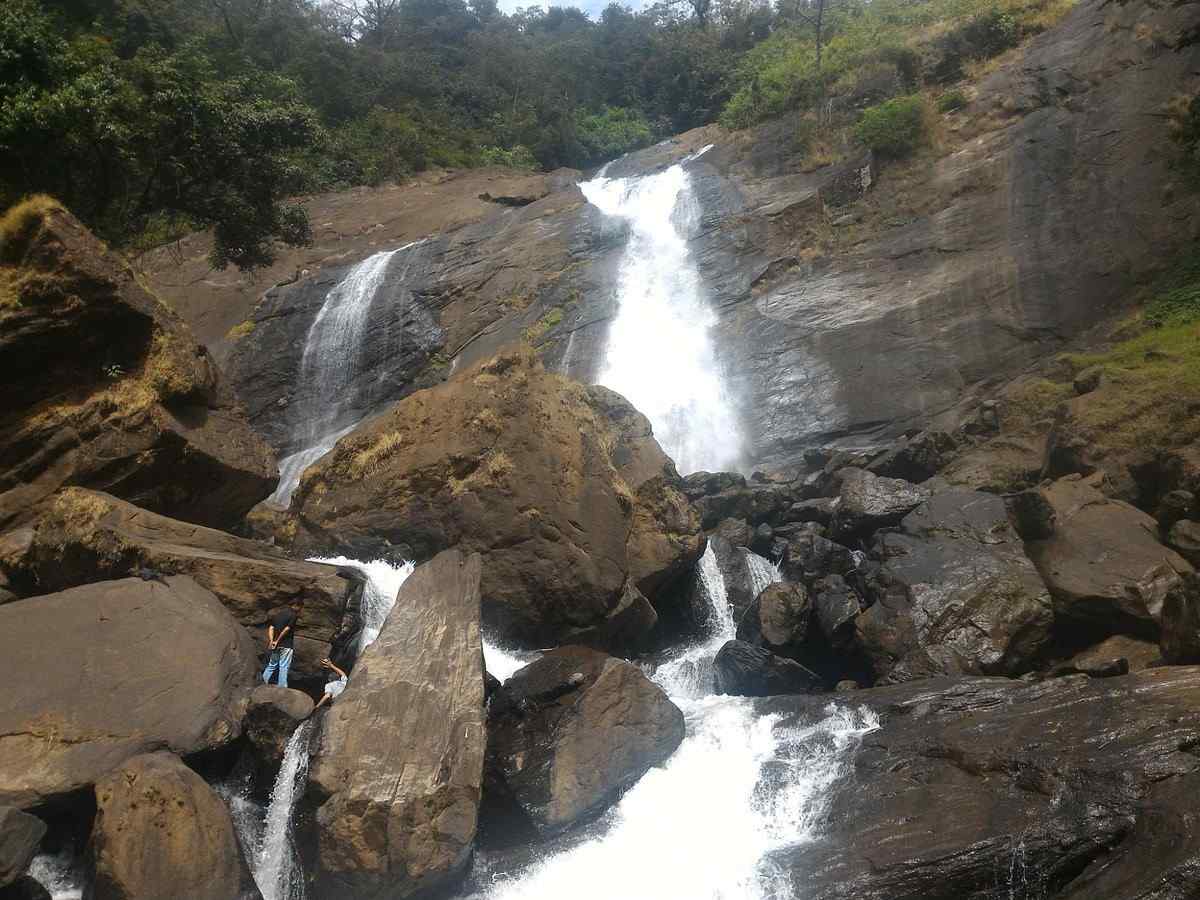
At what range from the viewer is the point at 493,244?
86.6 ft

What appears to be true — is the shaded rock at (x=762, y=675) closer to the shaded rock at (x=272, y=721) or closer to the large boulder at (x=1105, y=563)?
the large boulder at (x=1105, y=563)

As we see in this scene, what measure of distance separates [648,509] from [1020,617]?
5231mm

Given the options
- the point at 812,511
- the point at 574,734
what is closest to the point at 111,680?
the point at 574,734

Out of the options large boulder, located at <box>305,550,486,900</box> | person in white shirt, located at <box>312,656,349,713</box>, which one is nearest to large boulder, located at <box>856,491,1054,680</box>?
large boulder, located at <box>305,550,486,900</box>

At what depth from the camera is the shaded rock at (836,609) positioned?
1093 centimetres

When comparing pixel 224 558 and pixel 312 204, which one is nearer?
pixel 224 558

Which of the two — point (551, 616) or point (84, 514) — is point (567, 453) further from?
point (84, 514)

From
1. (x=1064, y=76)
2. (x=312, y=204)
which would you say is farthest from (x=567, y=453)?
(x=312, y=204)

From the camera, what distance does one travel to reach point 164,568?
354 inches

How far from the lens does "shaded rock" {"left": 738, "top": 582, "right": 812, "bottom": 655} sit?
1107cm

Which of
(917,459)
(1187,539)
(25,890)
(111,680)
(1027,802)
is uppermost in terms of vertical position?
(111,680)

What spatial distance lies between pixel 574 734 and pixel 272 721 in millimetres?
2861

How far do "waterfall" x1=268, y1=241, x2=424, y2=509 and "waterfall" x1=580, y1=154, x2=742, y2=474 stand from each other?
7072 mm

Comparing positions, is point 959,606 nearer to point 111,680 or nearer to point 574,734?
point 574,734
